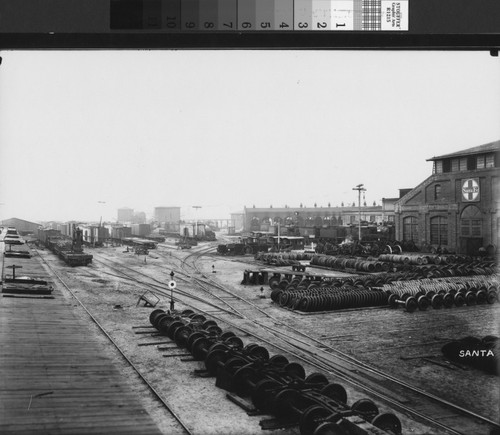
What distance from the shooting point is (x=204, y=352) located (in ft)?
28.9

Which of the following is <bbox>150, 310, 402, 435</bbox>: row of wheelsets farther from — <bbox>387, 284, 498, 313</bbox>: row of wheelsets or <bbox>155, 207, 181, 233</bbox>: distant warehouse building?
<bbox>387, 284, 498, 313</bbox>: row of wheelsets

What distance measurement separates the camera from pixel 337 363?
30.7 feet

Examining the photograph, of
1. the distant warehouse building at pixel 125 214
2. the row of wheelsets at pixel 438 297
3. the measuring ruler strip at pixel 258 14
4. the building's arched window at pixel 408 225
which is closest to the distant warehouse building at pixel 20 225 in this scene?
the distant warehouse building at pixel 125 214

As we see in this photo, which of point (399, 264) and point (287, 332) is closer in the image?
point (287, 332)

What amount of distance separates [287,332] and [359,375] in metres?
3.62

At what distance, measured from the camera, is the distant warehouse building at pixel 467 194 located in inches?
271

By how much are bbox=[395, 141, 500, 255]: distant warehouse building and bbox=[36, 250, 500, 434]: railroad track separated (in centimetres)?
309

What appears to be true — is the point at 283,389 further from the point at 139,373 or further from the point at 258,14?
the point at 258,14

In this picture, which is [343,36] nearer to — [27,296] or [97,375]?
[97,375]

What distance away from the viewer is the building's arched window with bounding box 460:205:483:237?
788 centimetres

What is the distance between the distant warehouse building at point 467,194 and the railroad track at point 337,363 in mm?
3089

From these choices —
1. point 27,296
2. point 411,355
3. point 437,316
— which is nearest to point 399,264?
point 437,316

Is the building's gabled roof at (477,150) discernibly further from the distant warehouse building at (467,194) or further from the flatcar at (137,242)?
the flatcar at (137,242)

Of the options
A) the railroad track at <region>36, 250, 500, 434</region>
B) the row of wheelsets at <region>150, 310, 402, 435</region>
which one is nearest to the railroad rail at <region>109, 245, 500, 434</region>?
the railroad track at <region>36, 250, 500, 434</region>
